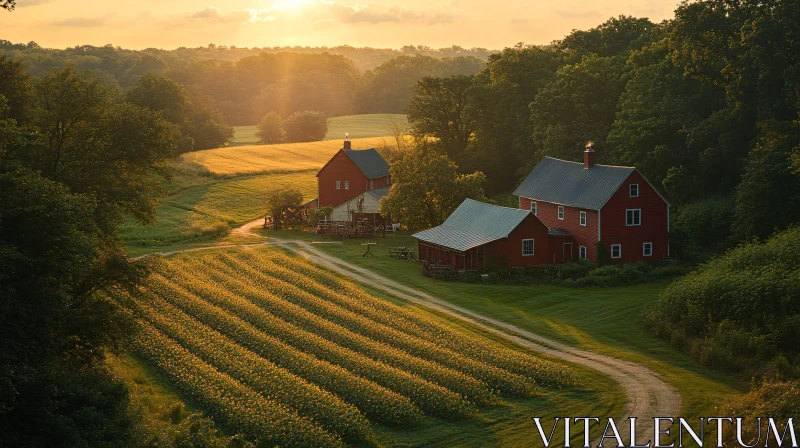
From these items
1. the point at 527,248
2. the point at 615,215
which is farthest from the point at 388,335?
the point at 615,215

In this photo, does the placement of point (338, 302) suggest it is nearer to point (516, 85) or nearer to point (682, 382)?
point (682, 382)

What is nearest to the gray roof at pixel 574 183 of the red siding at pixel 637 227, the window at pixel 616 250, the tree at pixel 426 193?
the red siding at pixel 637 227

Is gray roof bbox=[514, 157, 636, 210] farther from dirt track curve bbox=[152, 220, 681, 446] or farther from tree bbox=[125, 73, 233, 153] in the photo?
tree bbox=[125, 73, 233, 153]

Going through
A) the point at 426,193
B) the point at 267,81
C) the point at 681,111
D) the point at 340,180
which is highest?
the point at 267,81

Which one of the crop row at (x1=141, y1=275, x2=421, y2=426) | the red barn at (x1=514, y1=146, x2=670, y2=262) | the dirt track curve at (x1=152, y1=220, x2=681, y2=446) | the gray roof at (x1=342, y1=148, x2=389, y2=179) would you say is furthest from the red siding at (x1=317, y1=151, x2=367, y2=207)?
the crop row at (x1=141, y1=275, x2=421, y2=426)

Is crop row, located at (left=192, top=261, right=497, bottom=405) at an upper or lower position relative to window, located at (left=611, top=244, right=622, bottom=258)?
lower

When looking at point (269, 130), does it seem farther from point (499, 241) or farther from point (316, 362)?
point (316, 362)
